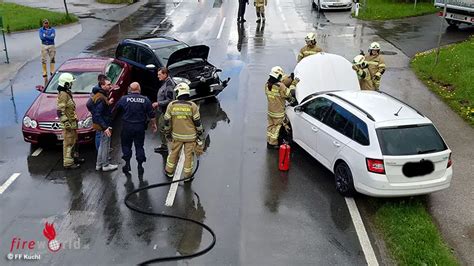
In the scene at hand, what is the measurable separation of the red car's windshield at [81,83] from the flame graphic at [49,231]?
4412 millimetres

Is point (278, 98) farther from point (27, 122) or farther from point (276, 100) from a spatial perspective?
point (27, 122)

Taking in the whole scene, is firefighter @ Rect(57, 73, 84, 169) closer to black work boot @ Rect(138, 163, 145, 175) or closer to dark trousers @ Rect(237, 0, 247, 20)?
black work boot @ Rect(138, 163, 145, 175)

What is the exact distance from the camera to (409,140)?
7902mm

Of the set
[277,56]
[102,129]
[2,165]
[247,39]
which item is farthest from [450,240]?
[247,39]

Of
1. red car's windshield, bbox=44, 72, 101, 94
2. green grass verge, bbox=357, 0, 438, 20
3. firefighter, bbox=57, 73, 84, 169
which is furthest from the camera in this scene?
green grass verge, bbox=357, 0, 438, 20

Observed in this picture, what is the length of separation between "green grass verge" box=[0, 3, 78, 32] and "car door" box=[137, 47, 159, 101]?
477 inches

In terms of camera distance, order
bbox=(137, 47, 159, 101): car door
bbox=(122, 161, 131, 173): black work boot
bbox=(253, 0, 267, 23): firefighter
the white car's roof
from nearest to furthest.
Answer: the white car's roof
bbox=(122, 161, 131, 173): black work boot
bbox=(137, 47, 159, 101): car door
bbox=(253, 0, 267, 23): firefighter

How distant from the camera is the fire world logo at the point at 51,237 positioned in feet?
23.3

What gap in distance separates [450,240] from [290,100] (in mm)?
4320

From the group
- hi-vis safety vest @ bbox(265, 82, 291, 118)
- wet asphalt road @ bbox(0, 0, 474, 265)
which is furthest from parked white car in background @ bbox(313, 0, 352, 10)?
hi-vis safety vest @ bbox(265, 82, 291, 118)

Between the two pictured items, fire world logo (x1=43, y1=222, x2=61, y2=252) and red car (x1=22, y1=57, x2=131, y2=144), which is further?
red car (x1=22, y1=57, x2=131, y2=144)

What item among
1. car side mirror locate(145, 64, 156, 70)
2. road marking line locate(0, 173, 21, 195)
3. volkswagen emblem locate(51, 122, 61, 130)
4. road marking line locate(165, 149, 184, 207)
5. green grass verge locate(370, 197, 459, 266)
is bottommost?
road marking line locate(0, 173, 21, 195)

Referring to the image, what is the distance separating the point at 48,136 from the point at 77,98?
1.28m

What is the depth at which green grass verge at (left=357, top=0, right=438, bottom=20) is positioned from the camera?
83.5 ft
